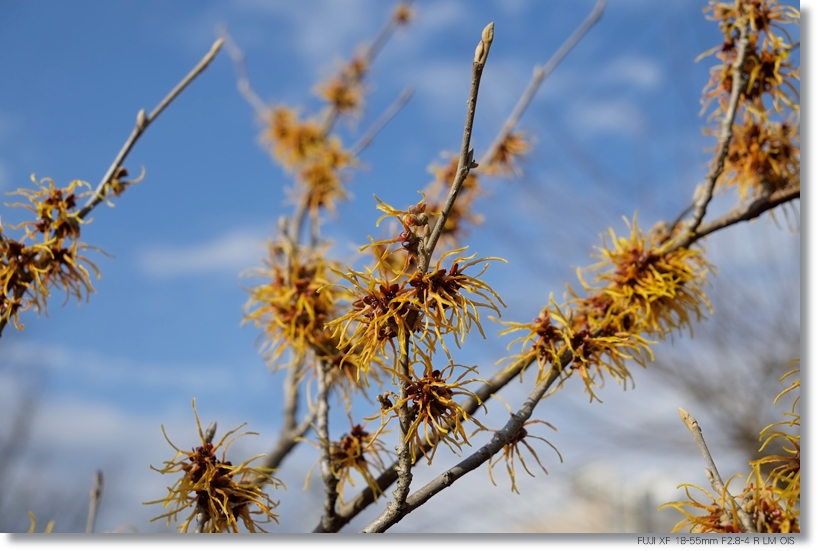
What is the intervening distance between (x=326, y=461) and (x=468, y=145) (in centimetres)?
54

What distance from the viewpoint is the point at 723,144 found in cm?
119

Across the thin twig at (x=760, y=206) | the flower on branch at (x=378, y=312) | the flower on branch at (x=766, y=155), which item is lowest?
the flower on branch at (x=378, y=312)

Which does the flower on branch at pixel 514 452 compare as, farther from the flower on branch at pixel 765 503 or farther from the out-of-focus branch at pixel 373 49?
the out-of-focus branch at pixel 373 49

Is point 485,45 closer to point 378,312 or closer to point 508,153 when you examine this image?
point 378,312

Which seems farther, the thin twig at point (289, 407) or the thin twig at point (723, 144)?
the thin twig at point (289, 407)

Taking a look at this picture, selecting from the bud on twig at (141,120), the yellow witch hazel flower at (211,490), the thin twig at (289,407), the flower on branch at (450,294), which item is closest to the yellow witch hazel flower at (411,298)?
the flower on branch at (450,294)

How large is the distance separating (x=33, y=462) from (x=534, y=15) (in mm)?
1631

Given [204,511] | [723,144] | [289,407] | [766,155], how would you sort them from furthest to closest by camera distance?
1. [289,407]
2. [766,155]
3. [723,144]
4. [204,511]

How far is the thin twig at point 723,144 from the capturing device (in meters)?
1.17

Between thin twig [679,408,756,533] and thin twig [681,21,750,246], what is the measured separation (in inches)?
16.8

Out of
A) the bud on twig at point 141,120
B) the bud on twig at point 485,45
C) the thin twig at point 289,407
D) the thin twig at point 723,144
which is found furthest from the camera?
the thin twig at point 289,407

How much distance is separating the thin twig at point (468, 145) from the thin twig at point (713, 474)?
37 cm

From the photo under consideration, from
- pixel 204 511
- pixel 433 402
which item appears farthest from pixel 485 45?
pixel 204 511

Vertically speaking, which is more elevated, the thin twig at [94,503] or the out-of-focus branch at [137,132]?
the out-of-focus branch at [137,132]
